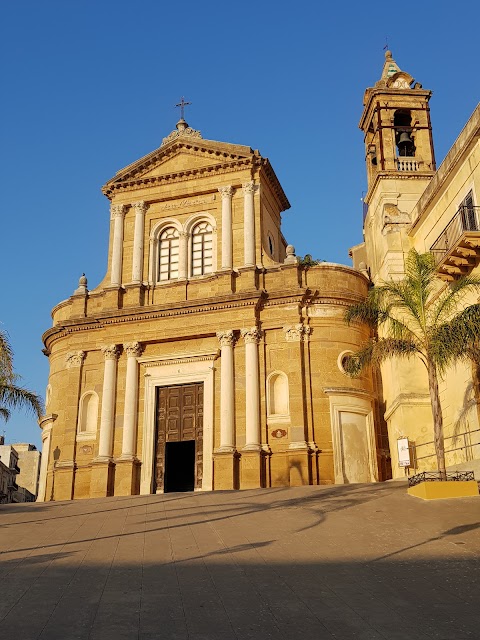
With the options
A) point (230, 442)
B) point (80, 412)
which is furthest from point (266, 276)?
point (80, 412)

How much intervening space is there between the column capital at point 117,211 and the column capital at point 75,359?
564 cm

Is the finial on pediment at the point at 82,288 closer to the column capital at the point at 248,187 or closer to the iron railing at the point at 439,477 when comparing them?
the column capital at the point at 248,187

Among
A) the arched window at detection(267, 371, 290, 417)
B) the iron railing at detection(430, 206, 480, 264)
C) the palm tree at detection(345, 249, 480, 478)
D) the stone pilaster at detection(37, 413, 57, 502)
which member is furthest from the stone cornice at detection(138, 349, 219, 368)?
the iron railing at detection(430, 206, 480, 264)

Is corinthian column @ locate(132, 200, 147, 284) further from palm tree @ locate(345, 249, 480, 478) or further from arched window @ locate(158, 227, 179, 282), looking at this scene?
palm tree @ locate(345, 249, 480, 478)

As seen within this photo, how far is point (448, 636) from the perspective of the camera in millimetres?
7488

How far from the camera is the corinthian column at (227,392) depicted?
76.3 ft

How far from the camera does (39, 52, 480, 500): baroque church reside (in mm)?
23156

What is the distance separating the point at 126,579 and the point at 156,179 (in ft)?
66.2

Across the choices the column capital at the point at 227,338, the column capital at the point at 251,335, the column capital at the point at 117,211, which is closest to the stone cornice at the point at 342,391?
the column capital at the point at 251,335

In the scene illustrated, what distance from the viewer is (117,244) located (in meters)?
27.6

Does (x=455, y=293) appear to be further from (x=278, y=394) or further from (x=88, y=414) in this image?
(x=88, y=414)

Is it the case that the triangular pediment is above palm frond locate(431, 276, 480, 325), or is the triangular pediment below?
above

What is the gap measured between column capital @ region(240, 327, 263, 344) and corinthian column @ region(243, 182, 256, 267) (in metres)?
2.51

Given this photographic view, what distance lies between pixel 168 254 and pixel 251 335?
545cm
